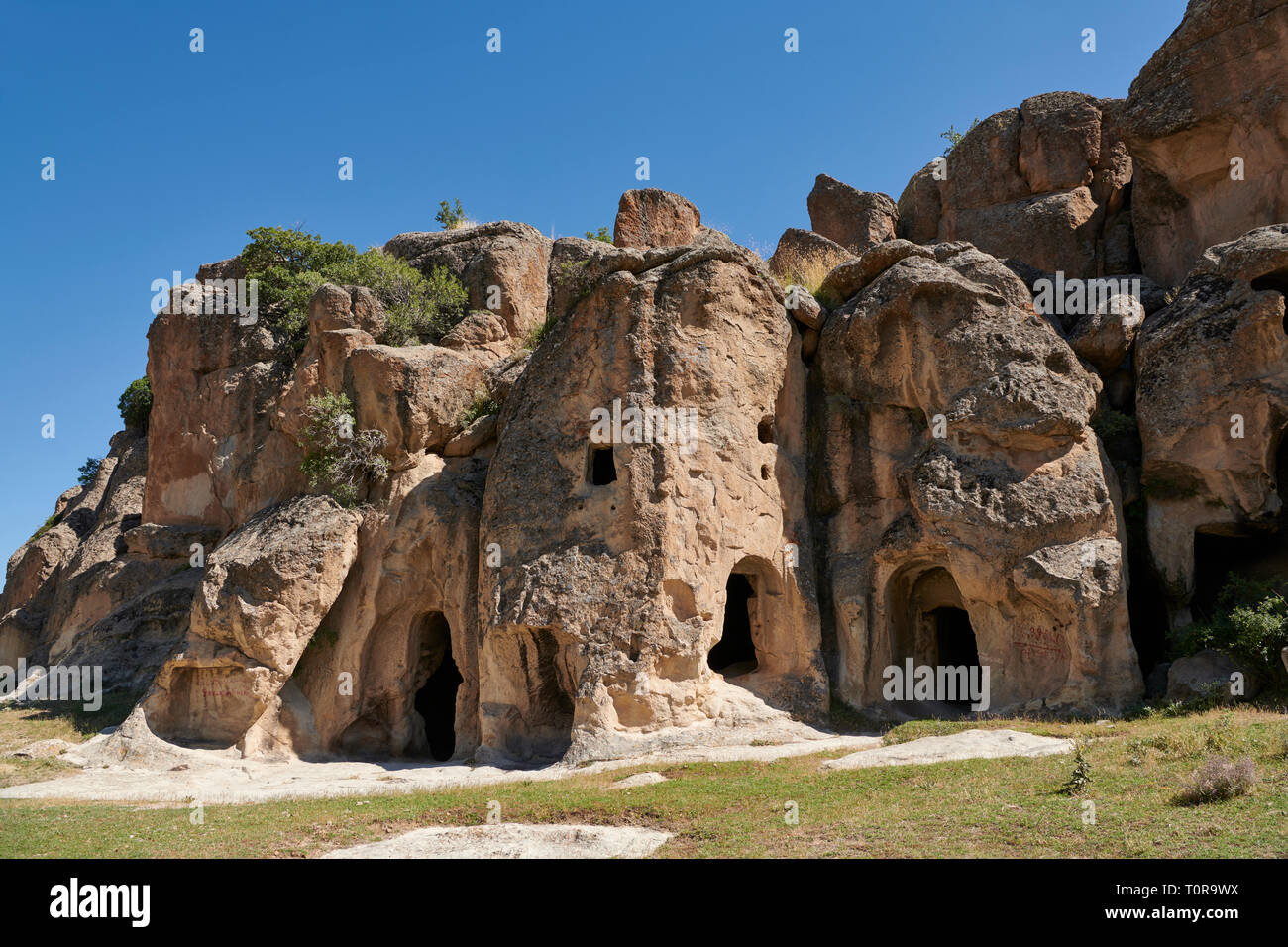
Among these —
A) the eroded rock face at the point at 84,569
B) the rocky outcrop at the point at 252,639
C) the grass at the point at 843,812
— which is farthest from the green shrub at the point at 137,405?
the grass at the point at 843,812

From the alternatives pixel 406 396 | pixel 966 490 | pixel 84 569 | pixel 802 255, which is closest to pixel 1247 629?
pixel 966 490

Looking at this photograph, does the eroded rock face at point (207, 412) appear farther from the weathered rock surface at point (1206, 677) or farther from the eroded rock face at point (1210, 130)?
the eroded rock face at point (1210, 130)

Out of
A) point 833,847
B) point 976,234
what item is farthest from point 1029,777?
point 976,234

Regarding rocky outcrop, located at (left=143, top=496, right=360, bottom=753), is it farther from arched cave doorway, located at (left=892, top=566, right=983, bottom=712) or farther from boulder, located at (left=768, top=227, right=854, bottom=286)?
boulder, located at (left=768, top=227, right=854, bottom=286)

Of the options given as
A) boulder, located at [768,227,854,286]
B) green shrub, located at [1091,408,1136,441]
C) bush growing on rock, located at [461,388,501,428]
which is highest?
boulder, located at [768,227,854,286]

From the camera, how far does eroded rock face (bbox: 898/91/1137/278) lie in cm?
2594

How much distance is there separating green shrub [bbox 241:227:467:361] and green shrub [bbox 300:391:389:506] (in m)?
3.15

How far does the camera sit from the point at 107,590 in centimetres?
2728

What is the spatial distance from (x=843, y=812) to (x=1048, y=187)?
20525mm

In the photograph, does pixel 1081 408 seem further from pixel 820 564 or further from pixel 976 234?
pixel 976 234

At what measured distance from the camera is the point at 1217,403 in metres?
18.8

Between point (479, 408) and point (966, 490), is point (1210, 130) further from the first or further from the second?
point (479, 408)

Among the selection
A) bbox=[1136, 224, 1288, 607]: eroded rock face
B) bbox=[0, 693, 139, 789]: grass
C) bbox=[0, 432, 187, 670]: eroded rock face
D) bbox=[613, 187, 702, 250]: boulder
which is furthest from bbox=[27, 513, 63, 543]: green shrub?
bbox=[1136, 224, 1288, 607]: eroded rock face

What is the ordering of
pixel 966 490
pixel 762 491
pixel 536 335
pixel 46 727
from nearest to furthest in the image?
pixel 966 490, pixel 762 491, pixel 46 727, pixel 536 335
